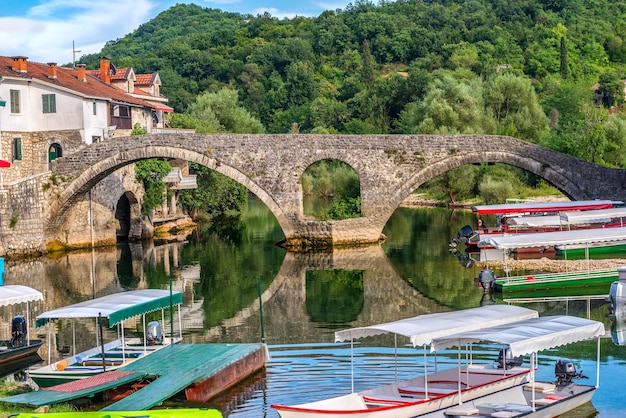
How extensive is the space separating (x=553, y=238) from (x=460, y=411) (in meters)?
18.1

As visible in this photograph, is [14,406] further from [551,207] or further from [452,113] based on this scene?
[452,113]

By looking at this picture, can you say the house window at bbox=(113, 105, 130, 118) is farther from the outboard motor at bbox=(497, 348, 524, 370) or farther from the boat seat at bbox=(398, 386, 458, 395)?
the boat seat at bbox=(398, 386, 458, 395)

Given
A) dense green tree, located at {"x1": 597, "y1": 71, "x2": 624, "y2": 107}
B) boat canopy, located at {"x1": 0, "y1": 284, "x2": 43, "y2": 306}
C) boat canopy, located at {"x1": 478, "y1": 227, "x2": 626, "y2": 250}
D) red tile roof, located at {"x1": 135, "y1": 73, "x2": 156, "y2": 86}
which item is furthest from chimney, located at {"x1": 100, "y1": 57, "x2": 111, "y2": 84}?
dense green tree, located at {"x1": 597, "y1": 71, "x2": 624, "y2": 107}

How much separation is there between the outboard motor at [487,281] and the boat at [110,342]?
10916 millimetres

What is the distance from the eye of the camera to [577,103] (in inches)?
3031

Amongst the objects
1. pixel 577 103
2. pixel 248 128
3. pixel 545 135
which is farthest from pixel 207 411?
pixel 577 103

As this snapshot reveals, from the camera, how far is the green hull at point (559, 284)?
27891 mm

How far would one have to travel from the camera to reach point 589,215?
3553 centimetres

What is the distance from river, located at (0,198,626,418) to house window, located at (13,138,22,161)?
5343mm

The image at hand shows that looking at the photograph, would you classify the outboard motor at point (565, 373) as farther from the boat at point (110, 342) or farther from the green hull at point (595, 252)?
the green hull at point (595, 252)

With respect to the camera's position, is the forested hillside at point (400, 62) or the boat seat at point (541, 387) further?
the forested hillside at point (400, 62)

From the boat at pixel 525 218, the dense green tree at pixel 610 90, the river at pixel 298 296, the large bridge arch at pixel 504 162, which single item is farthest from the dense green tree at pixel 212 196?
the dense green tree at pixel 610 90

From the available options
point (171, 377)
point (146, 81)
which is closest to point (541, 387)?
point (171, 377)

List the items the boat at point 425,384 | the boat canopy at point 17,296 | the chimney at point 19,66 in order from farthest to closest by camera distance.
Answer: the chimney at point 19,66
the boat canopy at point 17,296
the boat at point 425,384
